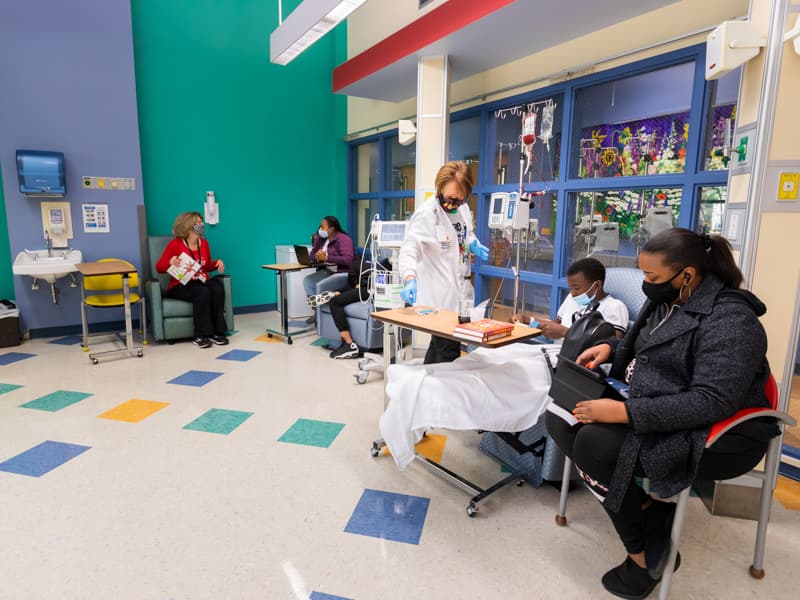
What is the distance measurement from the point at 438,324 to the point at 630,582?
3.72ft

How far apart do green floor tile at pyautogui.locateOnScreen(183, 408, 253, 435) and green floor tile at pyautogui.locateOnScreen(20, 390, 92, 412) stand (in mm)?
928

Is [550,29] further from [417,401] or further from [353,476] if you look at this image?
[353,476]

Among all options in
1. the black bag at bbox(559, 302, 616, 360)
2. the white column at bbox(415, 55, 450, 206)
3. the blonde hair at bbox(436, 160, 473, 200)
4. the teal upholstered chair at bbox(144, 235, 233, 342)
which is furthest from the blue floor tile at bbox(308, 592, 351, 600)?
the teal upholstered chair at bbox(144, 235, 233, 342)

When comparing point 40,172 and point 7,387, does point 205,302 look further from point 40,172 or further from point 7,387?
point 40,172

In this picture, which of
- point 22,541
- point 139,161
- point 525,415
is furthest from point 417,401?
point 139,161

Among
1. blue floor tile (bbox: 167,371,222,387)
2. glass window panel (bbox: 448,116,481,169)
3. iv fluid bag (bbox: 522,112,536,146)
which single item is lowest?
blue floor tile (bbox: 167,371,222,387)

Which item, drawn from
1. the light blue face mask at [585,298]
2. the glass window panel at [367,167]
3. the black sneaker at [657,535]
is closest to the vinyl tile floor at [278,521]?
the black sneaker at [657,535]

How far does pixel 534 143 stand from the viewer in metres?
3.96

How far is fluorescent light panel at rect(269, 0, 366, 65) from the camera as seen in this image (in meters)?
3.58

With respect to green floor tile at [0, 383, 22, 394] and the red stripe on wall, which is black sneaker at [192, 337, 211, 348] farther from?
the red stripe on wall

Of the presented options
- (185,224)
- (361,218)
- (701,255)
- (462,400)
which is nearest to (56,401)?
(185,224)

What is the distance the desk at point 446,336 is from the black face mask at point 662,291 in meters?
0.52

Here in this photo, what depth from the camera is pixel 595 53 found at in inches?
138

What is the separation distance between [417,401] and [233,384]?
77.8 inches
